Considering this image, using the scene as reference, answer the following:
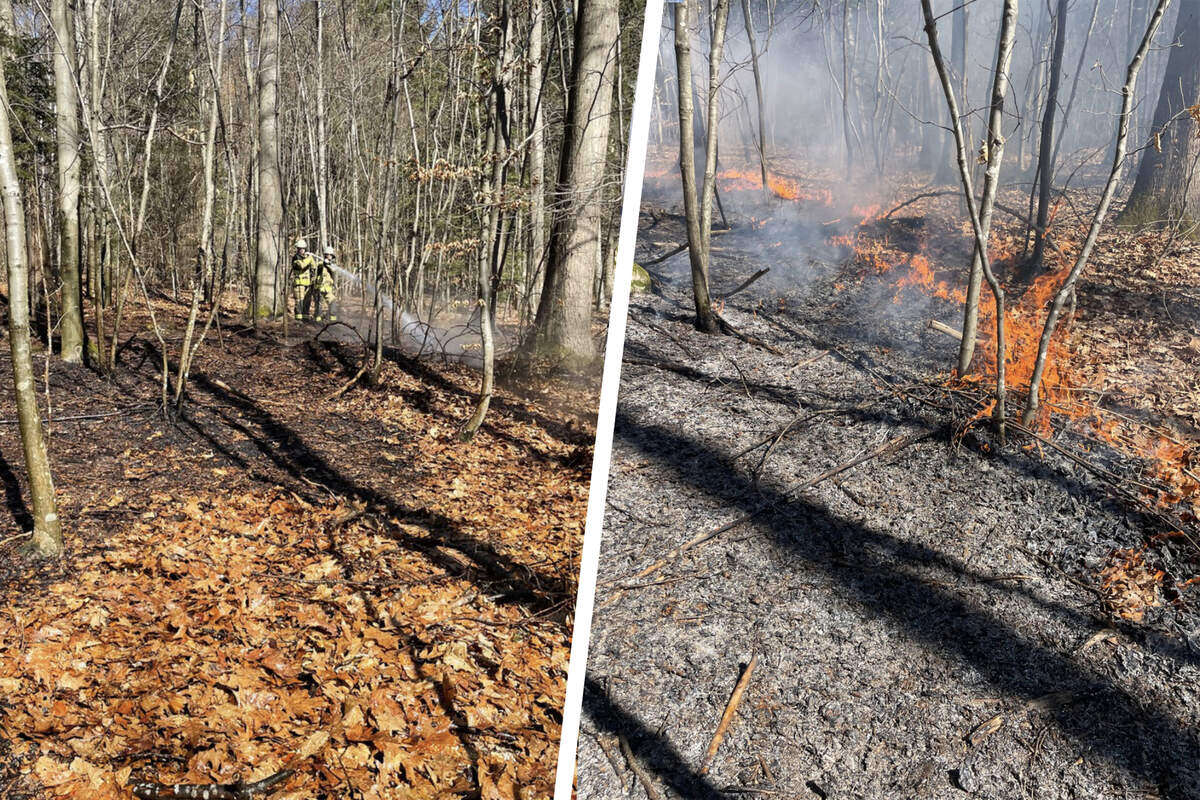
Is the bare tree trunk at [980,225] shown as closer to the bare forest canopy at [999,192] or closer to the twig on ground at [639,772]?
the bare forest canopy at [999,192]

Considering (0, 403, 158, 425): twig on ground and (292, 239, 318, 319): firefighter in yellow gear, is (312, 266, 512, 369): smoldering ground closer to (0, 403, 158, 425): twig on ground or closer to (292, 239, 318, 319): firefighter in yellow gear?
(292, 239, 318, 319): firefighter in yellow gear

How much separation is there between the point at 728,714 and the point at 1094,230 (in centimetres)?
110

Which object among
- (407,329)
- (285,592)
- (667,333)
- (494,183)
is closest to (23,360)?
(285,592)

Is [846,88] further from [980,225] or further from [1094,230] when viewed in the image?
[1094,230]


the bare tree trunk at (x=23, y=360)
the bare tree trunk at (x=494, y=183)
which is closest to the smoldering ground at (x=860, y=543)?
the bare tree trunk at (x=494, y=183)

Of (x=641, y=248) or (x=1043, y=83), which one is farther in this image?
(x=641, y=248)

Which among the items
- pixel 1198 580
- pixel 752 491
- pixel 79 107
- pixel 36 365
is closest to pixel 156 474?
pixel 36 365

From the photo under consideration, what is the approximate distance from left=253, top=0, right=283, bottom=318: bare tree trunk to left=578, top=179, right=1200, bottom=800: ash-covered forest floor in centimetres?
538

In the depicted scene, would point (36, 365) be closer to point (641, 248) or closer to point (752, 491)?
point (641, 248)

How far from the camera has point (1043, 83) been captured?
1.49 meters

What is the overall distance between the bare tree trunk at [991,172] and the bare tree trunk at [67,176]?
16.6ft

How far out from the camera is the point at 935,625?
1.35 m

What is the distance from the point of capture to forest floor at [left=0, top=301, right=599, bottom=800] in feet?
9.29

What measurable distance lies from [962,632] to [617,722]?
65 cm
